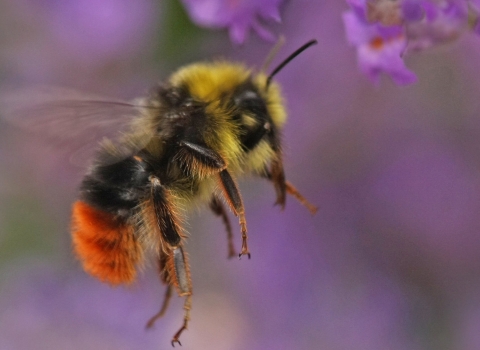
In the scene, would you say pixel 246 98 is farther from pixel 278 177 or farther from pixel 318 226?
pixel 318 226

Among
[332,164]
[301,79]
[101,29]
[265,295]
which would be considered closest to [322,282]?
[265,295]

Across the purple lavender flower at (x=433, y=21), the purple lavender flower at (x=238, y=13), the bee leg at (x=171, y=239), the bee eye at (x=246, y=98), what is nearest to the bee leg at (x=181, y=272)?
the bee leg at (x=171, y=239)

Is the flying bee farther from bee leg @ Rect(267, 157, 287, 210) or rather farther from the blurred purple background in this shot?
the blurred purple background

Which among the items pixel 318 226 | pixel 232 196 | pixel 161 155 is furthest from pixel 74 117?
pixel 318 226

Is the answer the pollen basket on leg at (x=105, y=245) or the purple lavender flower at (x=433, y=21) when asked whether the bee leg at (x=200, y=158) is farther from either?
the purple lavender flower at (x=433, y=21)

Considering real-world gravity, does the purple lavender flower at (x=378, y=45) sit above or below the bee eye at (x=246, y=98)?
above
